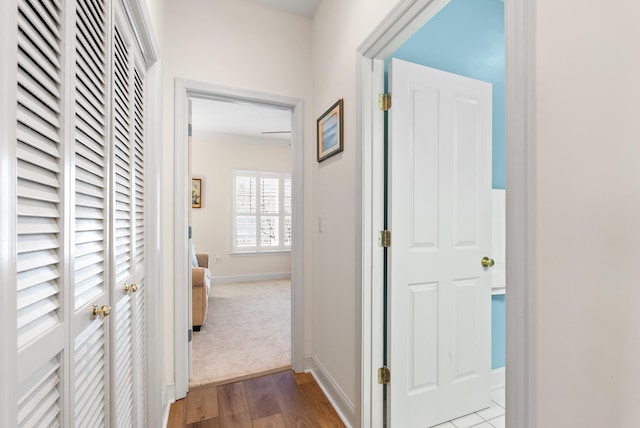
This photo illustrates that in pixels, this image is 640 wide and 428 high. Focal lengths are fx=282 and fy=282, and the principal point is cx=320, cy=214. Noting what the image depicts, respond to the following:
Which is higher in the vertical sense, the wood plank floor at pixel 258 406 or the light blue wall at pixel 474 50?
the light blue wall at pixel 474 50

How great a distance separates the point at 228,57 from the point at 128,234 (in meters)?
1.53

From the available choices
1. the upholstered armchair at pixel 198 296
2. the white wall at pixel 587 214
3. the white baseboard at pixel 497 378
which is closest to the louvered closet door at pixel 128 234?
the white wall at pixel 587 214

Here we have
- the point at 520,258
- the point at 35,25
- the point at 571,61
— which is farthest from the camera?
the point at 520,258

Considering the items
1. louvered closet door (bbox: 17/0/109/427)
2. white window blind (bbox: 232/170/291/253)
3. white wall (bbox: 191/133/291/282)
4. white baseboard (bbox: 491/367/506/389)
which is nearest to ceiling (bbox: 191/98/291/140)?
white wall (bbox: 191/133/291/282)

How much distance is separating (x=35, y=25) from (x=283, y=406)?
2.09m

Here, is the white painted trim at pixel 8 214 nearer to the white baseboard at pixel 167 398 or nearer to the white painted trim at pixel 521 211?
the white painted trim at pixel 521 211

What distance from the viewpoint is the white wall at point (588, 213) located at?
0.58m

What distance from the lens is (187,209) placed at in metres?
2.00

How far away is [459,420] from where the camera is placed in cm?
170

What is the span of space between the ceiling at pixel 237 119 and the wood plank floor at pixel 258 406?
3.06 m

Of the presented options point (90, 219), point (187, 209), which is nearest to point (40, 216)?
point (90, 219)

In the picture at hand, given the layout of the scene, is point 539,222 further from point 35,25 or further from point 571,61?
point 35,25

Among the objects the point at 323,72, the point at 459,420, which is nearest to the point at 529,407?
the point at 459,420

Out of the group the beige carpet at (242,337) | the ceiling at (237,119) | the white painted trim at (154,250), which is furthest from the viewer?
the ceiling at (237,119)
